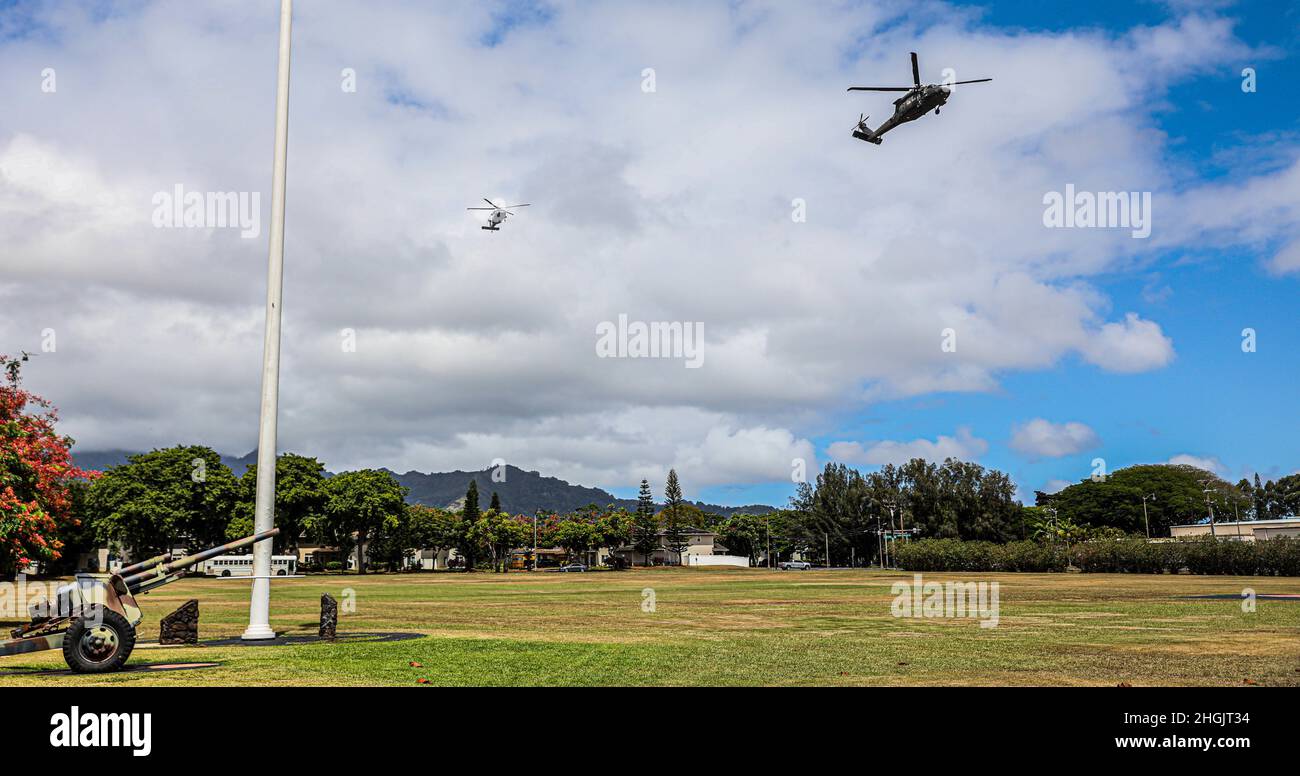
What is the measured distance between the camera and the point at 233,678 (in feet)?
40.6

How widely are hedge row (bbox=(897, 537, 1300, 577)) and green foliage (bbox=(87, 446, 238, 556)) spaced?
75.6 meters

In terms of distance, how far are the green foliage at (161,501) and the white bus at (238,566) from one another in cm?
1855

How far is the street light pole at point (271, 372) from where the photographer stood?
18.4 metres

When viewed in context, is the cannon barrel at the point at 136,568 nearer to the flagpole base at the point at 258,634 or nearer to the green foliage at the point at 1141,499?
the flagpole base at the point at 258,634

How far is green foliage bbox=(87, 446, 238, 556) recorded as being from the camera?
303 ft

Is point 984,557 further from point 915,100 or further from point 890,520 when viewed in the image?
point 915,100

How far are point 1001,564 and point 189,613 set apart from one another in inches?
3213

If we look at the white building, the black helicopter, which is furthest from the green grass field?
the white building

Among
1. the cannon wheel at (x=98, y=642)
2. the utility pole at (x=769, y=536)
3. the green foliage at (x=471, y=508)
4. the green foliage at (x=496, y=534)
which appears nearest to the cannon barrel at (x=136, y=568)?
the cannon wheel at (x=98, y=642)

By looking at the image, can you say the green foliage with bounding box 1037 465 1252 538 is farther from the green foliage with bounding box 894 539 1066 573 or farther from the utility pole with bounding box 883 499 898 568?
the green foliage with bounding box 894 539 1066 573

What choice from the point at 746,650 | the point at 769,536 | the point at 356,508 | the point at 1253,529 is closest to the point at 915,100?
the point at 746,650

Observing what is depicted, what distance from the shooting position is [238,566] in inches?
5084

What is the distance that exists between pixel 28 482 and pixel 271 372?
8856 millimetres
